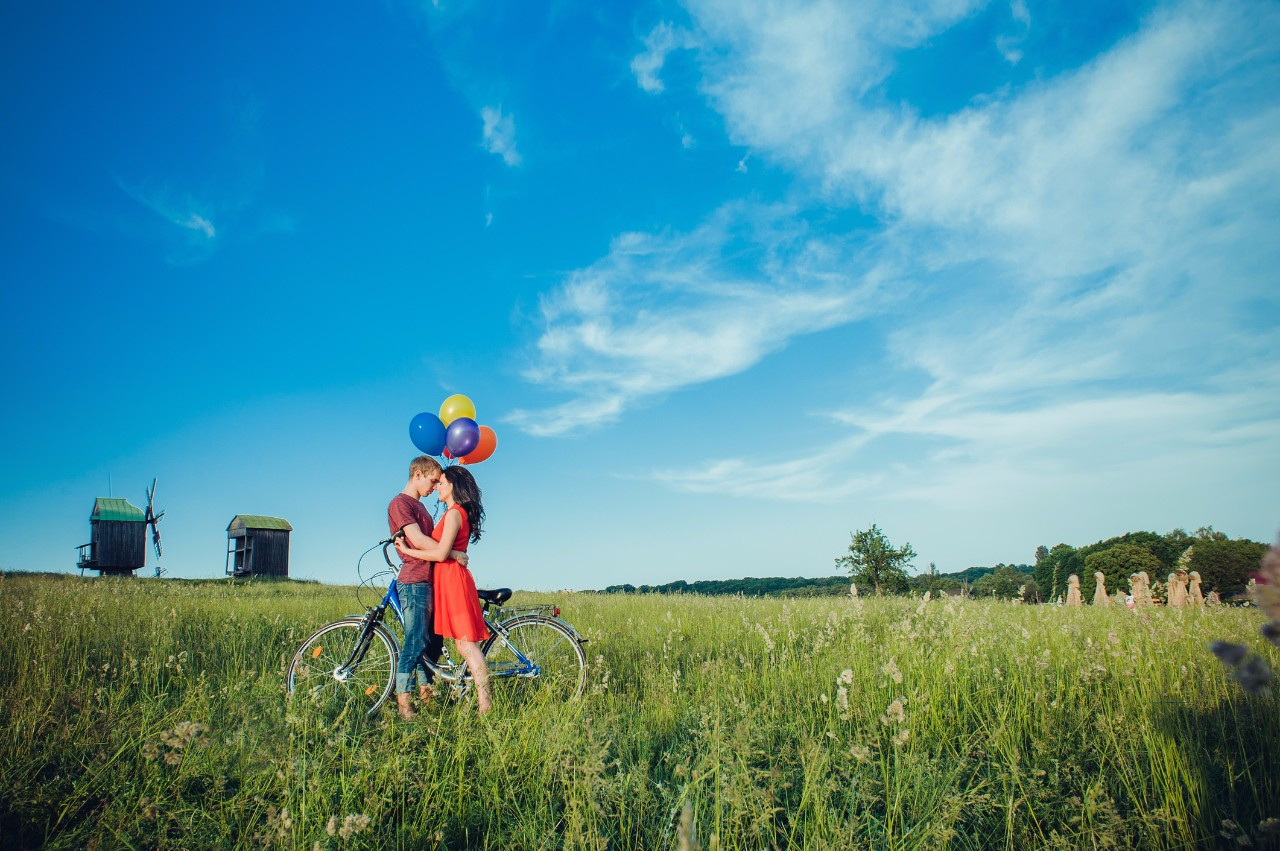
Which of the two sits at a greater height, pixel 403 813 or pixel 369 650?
pixel 369 650

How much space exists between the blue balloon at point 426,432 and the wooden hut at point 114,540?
44124 mm

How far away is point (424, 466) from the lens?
5.98m

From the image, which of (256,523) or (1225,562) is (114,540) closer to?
(256,523)

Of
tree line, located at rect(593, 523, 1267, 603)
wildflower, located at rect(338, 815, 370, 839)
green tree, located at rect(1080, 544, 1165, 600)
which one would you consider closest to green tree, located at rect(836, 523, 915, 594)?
tree line, located at rect(593, 523, 1267, 603)

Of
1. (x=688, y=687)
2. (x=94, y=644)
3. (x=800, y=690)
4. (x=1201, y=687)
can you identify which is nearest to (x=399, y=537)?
(x=688, y=687)

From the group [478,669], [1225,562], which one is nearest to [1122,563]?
[1225,562]

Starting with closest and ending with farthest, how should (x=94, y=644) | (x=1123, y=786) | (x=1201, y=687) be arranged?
(x=1123, y=786)
(x=1201, y=687)
(x=94, y=644)

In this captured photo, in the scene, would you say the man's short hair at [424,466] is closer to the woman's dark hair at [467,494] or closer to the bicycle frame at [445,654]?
the woman's dark hair at [467,494]

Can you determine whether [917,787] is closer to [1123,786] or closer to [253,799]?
[1123,786]

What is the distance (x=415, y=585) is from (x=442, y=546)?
53 cm

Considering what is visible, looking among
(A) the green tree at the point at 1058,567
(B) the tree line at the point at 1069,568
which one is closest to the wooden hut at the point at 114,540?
(B) the tree line at the point at 1069,568

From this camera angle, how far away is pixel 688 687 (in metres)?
6.31

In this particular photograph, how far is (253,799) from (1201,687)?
22.0 feet

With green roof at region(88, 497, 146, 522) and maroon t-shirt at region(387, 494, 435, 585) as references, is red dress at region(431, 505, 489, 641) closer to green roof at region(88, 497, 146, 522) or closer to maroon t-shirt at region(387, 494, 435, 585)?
maroon t-shirt at region(387, 494, 435, 585)
